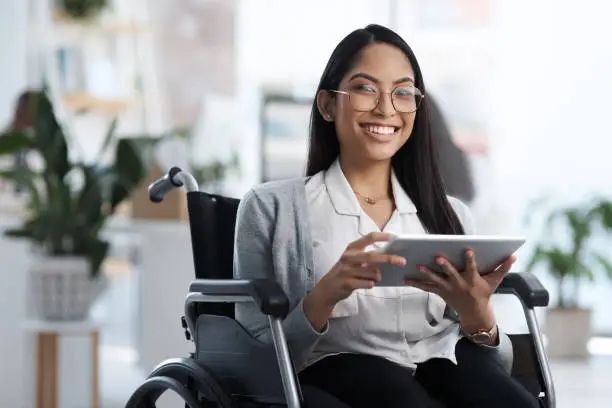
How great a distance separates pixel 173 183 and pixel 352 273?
0.62 m

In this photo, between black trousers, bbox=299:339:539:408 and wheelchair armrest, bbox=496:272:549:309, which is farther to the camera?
A: wheelchair armrest, bbox=496:272:549:309

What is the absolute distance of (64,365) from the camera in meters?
3.98

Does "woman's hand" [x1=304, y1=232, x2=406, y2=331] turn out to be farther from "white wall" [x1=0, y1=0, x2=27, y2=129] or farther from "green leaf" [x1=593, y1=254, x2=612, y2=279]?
"white wall" [x1=0, y1=0, x2=27, y2=129]

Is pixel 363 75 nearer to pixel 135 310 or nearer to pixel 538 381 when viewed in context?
pixel 538 381

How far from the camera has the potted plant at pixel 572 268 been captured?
521 cm

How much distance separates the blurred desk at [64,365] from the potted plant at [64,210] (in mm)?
47

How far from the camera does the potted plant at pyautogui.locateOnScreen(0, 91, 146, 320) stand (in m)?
3.59

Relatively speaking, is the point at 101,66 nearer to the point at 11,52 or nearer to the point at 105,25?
the point at 105,25

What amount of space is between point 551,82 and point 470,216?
14.2 feet

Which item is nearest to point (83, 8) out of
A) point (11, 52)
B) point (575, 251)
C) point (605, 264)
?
point (11, 52)

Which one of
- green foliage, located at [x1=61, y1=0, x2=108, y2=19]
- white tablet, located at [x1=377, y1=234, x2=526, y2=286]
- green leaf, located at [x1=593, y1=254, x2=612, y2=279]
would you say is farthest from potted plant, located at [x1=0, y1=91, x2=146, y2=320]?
green foliage, located at [x1=61, y1=0, x2=108, y2=19]

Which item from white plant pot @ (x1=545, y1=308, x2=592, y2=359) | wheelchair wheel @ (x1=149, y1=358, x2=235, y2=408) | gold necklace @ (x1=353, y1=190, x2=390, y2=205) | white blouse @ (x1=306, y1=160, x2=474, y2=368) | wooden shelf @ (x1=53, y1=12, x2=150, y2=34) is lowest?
white plant pot @ (x1=545, y1=308, x2=592, y2=359)

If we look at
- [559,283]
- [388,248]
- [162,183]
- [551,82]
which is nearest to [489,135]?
[551,82]

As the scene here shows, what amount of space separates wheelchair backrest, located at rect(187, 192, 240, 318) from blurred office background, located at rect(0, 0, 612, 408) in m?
3.45
